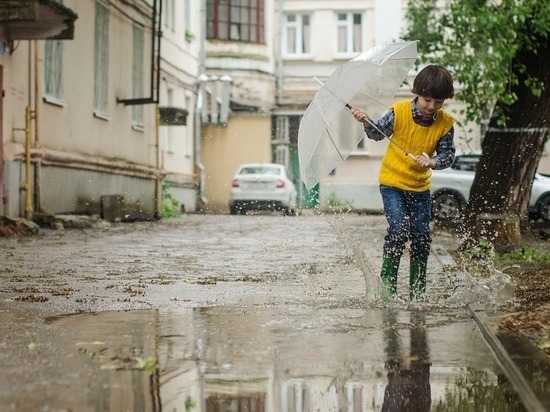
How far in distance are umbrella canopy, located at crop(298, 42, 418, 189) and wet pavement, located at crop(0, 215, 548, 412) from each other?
0.97 metres

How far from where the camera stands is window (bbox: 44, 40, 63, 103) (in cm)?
2161

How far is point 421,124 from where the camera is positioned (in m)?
8.08

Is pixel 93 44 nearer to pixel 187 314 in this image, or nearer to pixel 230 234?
pixel 230 234

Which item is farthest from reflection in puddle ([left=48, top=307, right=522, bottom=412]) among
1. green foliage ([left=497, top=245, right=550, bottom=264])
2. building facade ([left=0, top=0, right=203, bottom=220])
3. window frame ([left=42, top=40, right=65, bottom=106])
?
window frame ([left=42, top=40, right=65, bottom=106])

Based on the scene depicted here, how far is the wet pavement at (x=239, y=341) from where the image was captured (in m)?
4.55

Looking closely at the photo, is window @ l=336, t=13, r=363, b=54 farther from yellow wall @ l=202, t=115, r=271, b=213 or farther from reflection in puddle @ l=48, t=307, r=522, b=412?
reflection in puddle @ l=48, t=307, r=522, b=412

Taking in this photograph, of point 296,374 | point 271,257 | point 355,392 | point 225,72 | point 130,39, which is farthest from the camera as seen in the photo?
point 225,72

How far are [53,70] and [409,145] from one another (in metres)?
15.0

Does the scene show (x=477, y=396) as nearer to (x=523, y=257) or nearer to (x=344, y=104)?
(x=344, y=104)

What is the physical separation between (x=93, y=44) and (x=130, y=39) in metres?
3.74

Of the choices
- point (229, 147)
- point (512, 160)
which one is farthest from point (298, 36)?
point (512, 160)

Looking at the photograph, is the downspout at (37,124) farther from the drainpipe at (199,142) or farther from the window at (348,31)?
the window at (348,31)

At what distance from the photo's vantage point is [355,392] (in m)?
4.64

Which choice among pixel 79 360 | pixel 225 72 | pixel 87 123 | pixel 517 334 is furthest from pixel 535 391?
pixel 225 72
